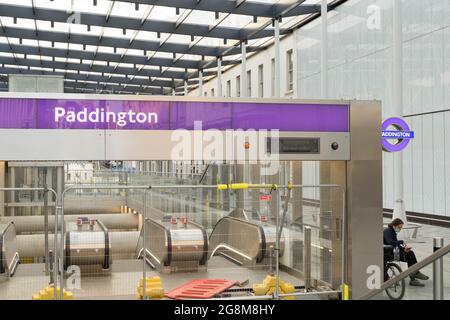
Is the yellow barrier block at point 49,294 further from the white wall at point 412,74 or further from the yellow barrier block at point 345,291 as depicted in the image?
the white wall at point 412,74

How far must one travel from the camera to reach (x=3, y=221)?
30.8 feet

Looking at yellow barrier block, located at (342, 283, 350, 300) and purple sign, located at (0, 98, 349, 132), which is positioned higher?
purple sign, located at (0, 98, 349, 132)

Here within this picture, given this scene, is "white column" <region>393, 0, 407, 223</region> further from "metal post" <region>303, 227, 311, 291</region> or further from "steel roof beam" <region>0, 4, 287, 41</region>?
"metal post" <region>303, 227, 311, 291</region>

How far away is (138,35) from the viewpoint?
2608 cm

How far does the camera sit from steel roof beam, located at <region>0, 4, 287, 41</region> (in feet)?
68.3

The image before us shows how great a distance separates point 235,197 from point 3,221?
3.94 meters

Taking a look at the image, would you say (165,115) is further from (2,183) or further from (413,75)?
(413,75)

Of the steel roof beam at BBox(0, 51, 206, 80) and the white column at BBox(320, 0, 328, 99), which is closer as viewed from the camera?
the white column at BBox(320, 0, 328, 99)

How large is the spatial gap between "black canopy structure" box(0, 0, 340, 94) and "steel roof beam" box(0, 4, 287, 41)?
36 mm

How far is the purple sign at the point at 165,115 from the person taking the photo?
252 inches

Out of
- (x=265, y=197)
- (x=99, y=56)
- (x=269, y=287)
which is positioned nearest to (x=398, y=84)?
(x=265, y=197)

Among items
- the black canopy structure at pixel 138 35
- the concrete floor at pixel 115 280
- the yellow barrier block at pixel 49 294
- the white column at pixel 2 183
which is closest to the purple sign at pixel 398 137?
the concrete floor at pixel 115 280

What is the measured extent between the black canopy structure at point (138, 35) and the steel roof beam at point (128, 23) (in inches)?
1.4

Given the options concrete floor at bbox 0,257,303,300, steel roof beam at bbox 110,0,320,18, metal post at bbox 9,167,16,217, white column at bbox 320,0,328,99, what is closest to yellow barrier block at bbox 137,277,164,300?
concrete floor at bbox 0,257,303,300
